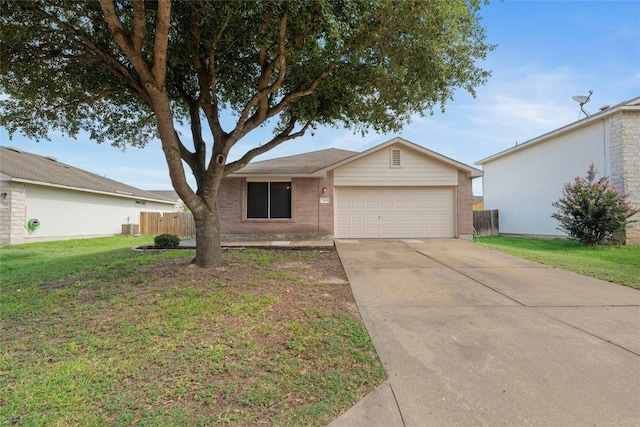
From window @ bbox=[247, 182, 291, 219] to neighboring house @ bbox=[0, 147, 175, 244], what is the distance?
9.97m

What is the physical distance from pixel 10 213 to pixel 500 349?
18.4 metres

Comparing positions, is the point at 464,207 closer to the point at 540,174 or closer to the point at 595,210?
the point at 595,210

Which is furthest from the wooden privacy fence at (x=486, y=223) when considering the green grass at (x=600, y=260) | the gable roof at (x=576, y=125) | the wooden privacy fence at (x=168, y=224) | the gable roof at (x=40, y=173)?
the gable roof at (x=40, y=173)

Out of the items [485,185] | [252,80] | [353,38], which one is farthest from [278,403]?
[485,185]

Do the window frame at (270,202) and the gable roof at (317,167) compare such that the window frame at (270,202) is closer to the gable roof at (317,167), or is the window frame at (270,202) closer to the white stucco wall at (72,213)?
the gable roof at (317,167)

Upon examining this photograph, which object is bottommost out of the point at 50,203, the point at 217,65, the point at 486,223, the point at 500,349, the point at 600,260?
the point at 500,349

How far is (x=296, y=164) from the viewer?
14.1 m

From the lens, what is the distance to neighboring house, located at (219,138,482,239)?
13195mm

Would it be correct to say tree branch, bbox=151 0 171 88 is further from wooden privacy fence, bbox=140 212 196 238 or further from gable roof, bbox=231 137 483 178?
wooden privacy fence, bbox=140 212 196 238

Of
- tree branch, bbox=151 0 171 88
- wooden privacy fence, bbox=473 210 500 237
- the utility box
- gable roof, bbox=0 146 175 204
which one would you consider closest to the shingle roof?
tree branch, bbox=151 0 171 88

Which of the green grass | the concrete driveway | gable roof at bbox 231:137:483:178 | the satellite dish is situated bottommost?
the concrete driveway

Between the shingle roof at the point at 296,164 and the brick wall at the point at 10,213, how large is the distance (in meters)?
9.93

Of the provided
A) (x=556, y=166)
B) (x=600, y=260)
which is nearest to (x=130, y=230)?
(x=600, y=260)

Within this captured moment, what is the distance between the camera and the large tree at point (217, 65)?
17.8 ft
